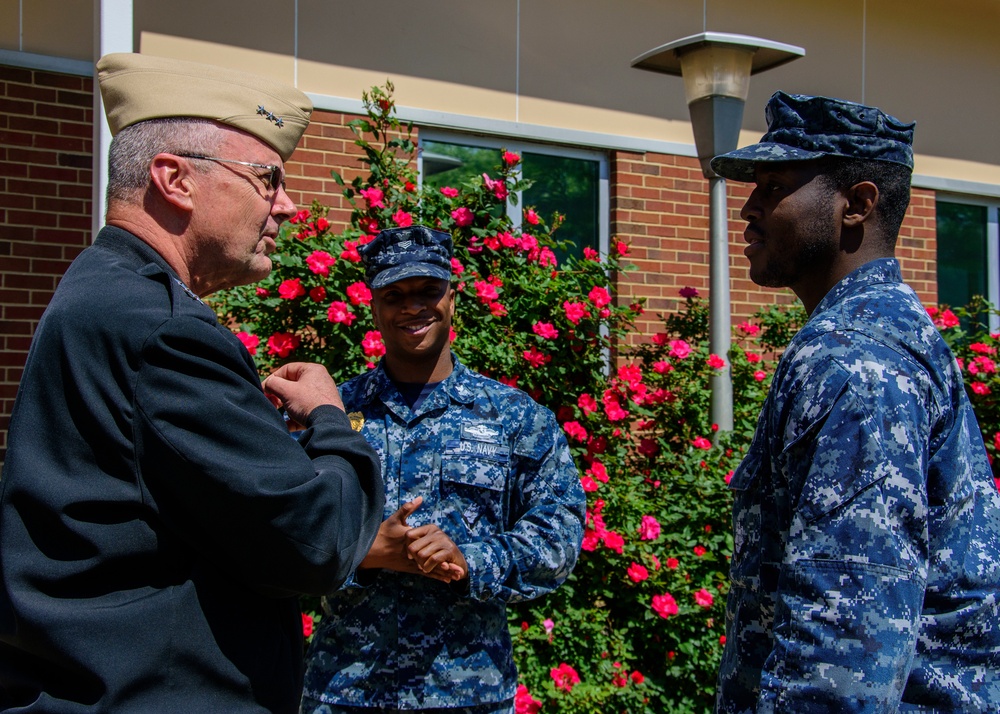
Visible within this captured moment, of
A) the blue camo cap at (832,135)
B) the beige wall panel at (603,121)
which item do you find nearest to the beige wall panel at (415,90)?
the beige wall panel at (603,121)

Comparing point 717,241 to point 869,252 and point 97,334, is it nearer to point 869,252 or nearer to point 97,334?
point 869,252

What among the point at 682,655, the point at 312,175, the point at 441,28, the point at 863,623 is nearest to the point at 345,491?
the point at 863,623

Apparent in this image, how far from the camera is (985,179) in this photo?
7129mm

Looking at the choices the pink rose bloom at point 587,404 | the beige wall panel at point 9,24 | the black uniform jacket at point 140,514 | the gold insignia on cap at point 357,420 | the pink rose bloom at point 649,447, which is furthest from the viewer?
the beige wall panel at point 9,24

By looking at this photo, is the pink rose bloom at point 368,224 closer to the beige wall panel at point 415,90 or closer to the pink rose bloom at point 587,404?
the beige wall panel at point 415,90

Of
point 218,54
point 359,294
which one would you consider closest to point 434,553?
point 359,294

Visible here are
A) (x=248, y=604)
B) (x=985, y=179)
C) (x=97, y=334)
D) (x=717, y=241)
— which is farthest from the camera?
(x=985, y=179)

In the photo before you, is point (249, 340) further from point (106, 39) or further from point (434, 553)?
point (434, 553)

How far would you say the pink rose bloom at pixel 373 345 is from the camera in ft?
12.4

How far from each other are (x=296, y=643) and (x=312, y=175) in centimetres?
368

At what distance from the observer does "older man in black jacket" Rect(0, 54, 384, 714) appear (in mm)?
1460

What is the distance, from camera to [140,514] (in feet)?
4.91

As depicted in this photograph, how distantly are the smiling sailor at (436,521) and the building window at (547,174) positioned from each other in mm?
2280

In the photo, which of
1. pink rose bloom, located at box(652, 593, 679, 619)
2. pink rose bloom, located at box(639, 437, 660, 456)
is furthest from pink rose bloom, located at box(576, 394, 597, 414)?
pink rose bloom, located at box(652, 593, 679, 619)
